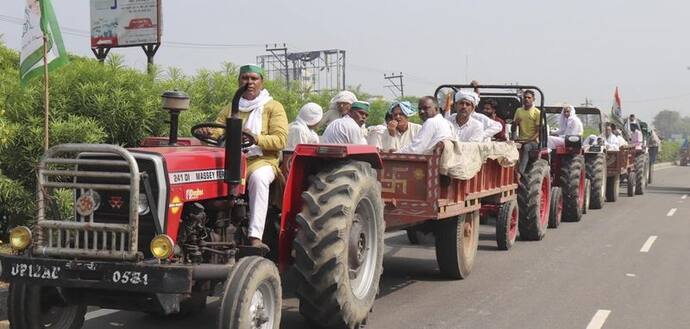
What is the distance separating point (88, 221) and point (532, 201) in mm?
8036

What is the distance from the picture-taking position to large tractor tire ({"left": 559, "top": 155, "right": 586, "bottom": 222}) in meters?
14.7

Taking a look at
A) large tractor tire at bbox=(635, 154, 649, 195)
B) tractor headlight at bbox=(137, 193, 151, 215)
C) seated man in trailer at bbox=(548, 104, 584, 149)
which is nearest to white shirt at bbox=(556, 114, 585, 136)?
seated man in trailer at bbox=(548, 104, 584, 149)

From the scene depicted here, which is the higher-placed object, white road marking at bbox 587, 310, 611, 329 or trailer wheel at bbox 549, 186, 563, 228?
trailer wheel at bbox 549, 186, 563, 228

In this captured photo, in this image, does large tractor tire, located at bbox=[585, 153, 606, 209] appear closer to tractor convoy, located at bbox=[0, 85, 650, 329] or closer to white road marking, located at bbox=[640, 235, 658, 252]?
white road marking, located at bbox=[640, 235, 658, 252]

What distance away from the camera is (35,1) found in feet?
27.3

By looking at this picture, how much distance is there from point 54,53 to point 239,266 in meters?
4.34

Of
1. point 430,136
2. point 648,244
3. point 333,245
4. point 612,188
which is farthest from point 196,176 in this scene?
point 612,188

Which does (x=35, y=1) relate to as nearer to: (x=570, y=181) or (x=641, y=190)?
(x=570, y=181)

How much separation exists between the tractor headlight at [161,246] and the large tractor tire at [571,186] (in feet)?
36.5

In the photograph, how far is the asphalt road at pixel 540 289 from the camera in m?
6.87

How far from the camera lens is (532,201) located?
11758mm

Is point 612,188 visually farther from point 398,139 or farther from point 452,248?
point 452,248

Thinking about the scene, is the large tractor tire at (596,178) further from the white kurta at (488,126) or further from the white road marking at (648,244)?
the white kurta at (488,126)

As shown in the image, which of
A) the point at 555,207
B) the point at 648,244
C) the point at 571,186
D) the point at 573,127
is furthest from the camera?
the point at 573,127
